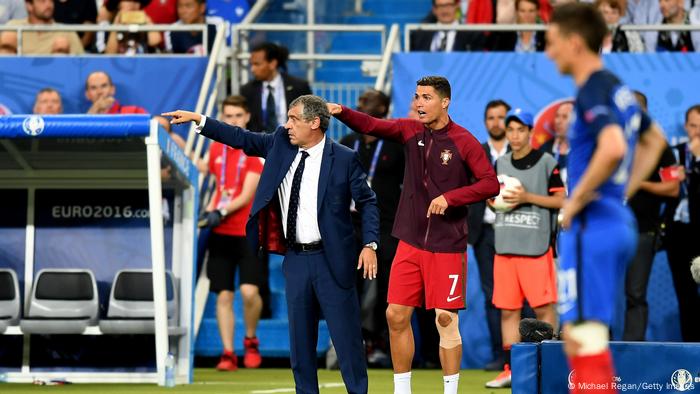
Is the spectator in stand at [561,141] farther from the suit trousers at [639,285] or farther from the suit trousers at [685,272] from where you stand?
the suit trousers at [685,272]

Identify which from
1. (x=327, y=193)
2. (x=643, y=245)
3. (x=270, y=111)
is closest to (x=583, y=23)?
(x=327, y=193)

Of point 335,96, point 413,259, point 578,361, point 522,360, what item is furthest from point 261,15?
point 578,361

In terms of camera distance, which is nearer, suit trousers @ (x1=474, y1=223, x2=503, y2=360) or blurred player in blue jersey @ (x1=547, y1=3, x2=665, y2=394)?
blurred player in blue jersey @ (x1=547, y1=3, x2=665, y2=394)

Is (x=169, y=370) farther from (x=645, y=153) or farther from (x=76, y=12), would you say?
(x=76, y=12)

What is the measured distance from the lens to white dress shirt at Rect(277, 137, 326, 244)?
9.12 metres

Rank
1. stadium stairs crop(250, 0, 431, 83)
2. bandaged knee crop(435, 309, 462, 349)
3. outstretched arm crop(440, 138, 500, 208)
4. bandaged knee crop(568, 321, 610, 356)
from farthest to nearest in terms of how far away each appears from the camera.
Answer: stadium stairs crop(250, 0, 431, 83) → bandaged knee crop(435, 309, 462, 349) → outstretched arm crop(440, 138, 500, 208) → bandaged knee crop(568, 321, 610, 356)

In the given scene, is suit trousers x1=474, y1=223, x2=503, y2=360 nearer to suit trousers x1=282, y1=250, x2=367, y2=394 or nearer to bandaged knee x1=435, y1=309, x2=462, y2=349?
bandaged knee x1=435, y1=309, x2=462, y2=349

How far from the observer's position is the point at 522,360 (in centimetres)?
891

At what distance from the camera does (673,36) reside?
15117 millimetres

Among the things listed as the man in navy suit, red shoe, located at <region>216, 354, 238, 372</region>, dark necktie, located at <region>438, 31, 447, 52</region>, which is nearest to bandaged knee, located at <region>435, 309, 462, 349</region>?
the man in navy suit

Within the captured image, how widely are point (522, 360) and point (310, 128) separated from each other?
2108 mm

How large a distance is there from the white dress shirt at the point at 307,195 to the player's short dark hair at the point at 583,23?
3170 mm

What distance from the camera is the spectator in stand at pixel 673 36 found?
15.1 m

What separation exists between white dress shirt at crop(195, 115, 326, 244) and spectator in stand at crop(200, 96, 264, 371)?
4.30 meters
